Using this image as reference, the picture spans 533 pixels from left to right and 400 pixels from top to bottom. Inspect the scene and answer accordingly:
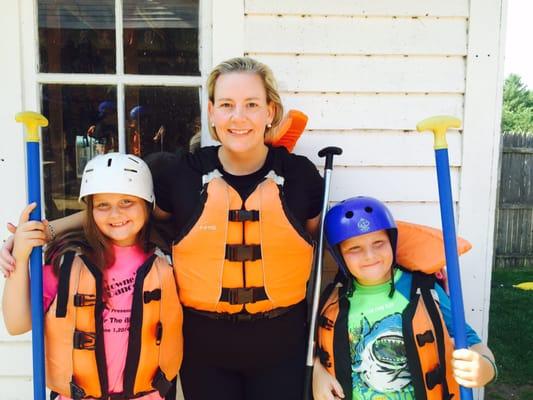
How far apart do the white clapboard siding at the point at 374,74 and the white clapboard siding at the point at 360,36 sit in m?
0.04

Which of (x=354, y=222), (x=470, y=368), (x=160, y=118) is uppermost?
(x=160, y=118)

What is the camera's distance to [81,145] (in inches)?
118

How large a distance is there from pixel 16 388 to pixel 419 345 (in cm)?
227

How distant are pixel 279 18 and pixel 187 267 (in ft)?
4.73

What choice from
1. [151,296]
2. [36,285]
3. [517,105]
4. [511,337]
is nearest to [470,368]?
[151,296]

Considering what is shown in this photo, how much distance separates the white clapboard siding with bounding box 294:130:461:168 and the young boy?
61cm

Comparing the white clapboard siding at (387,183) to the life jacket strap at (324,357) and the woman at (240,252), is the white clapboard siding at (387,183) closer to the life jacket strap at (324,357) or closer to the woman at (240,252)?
the woman at (240,252)

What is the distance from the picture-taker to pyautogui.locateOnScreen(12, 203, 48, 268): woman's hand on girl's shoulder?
2113mm

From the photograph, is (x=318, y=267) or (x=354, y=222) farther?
(x=318, y=267)

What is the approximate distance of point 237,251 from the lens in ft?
7.41

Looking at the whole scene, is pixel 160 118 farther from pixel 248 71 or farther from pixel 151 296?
pixel 151 296

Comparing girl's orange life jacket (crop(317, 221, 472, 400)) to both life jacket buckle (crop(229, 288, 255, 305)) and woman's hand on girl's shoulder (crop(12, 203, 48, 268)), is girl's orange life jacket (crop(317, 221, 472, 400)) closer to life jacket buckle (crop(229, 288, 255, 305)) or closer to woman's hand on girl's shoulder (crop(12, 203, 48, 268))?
life jacket buckle (crop(229, 288, 255, 305))

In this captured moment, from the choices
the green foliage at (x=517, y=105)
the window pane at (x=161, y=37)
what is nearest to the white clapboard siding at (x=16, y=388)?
the window pane at (x=161, y=37)

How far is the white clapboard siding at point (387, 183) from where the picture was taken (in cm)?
296
